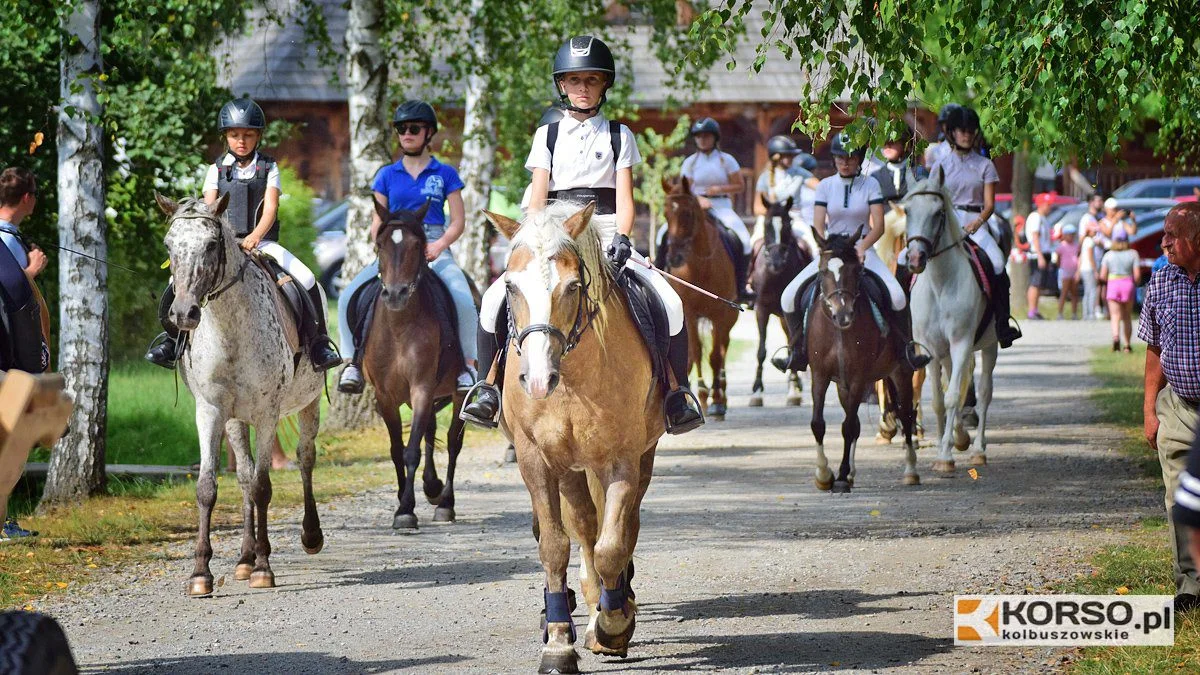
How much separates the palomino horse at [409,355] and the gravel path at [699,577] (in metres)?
0.41

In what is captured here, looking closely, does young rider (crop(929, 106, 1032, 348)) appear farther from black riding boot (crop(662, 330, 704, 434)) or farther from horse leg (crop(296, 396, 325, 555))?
black riding boot (crop(662, 330, 704, 434))

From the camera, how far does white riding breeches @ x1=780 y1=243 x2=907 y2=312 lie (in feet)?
43.1

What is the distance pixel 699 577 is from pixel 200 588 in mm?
2821

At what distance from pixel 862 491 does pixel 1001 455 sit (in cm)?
262

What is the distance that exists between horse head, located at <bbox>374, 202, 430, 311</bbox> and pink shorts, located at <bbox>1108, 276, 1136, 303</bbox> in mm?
16544

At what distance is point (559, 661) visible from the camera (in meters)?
6.87

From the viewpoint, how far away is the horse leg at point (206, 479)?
898 centimetres

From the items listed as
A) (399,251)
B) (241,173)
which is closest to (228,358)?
(241,173)

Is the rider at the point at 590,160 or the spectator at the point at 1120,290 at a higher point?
the rider at the point at 590,160

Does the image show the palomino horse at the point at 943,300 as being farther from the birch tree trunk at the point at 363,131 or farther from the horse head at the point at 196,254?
the horse head at the point at 196,254

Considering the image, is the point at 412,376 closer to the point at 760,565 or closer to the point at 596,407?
the point at 760,565

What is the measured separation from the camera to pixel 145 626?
8.13 metres

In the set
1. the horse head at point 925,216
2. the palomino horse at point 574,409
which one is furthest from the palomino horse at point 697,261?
the palomino horse at point 574,409

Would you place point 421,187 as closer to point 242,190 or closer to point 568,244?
point 242,190
